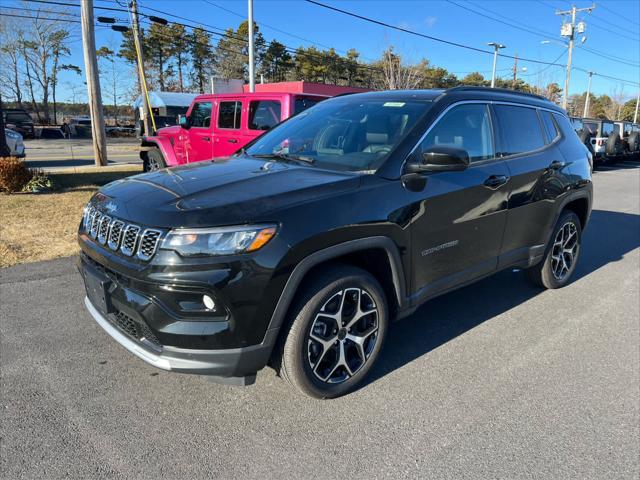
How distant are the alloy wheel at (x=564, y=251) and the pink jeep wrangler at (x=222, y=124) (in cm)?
415

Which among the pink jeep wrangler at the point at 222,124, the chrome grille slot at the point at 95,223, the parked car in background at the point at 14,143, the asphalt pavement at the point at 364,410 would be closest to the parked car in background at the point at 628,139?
A: the pink jeep wrangler at the point at 222,124

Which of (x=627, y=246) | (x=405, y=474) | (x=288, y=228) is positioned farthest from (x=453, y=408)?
(x=627, y=246)

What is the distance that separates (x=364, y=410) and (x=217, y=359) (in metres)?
0.99

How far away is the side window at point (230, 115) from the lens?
28.0 feet

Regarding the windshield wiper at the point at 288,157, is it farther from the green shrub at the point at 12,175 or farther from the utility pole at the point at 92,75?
the utility pole at the point at 92,75

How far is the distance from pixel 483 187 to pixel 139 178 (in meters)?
2.47

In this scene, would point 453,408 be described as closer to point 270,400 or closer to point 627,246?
point 270,400

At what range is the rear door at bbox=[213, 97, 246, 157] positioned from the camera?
8.46 metres

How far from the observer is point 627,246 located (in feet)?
22.3

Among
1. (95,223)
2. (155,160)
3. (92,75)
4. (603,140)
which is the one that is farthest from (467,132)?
(603,140)

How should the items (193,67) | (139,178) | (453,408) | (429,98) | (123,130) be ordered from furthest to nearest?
(193,67), (123,130), (429,98), (139,178), (453,408)

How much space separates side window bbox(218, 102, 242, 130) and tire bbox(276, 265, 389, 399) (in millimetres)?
6353

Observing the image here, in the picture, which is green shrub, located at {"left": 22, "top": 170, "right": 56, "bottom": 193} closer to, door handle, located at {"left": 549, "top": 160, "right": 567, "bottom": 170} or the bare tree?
door handle, located at {"left": 549, "top": 160, "right": 567, "bottom": 170}

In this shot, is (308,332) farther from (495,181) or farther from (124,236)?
(495,181)
